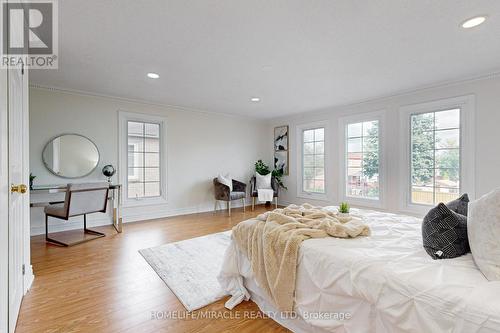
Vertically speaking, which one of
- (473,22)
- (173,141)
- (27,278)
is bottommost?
(27,278)

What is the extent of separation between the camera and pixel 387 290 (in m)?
1.15

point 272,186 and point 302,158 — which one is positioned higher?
point 302,158

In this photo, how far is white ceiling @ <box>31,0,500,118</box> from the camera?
195cm

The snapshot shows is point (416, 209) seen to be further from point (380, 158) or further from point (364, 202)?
point (380, 158)

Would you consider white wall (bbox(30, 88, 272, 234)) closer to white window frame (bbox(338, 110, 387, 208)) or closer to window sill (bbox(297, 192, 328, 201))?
window sill (bbox(297, 192, 328, 201))

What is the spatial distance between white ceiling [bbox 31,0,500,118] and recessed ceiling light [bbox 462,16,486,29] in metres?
0.06

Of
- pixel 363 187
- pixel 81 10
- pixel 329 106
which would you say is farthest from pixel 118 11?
pixel 363 187

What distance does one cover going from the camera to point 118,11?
1984 millimetres

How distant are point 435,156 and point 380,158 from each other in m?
0.85

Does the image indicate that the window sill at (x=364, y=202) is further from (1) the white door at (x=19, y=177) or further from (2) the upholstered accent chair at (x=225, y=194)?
(1) the white door at (x=19, y=177)

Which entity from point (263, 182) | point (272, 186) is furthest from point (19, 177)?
point (272, 186)

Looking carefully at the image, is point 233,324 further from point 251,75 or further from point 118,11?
point 251,75

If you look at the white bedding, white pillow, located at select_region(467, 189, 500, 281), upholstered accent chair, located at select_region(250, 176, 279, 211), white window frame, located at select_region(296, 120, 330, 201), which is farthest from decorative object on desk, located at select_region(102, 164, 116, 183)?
white pillow, located at select_region(467, 189, 500, 281)

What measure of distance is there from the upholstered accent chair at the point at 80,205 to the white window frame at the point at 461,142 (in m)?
5.07
